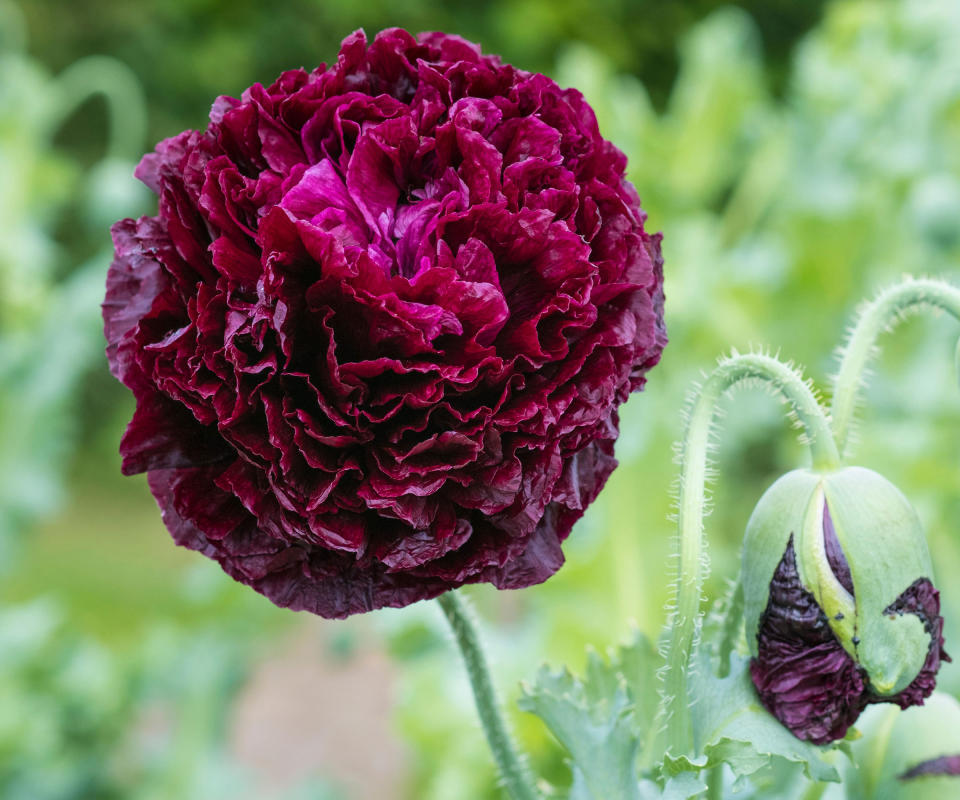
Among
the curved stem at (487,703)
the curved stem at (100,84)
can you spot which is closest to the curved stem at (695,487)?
the curved stem at (487,703)

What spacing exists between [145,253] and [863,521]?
525 mm

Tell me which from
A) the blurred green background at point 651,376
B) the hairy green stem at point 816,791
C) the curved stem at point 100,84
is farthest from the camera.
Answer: the curved stem at point 100,84

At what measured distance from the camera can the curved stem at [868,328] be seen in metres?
0.89

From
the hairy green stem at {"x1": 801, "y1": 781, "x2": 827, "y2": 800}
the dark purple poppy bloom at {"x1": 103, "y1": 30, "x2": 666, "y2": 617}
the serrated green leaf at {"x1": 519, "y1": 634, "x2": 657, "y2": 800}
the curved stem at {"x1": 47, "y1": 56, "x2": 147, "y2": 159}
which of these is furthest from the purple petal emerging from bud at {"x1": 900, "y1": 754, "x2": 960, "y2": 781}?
the curved stem at {"x1": 47, "y1": 56, "x2": 147, "y2": 159}

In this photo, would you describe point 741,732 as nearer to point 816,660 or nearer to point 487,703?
point 816,660

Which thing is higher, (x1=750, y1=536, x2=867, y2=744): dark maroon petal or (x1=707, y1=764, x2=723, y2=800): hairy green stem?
(x1=750, y1=536, x2=867, y2=744): dark maroon petal

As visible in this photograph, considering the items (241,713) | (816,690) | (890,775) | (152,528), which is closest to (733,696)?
(816,690)

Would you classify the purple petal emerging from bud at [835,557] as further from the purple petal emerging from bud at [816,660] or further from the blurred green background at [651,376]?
the blurred green background at [651,376]

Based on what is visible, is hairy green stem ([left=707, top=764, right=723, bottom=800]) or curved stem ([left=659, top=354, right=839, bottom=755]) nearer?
curved stem ([left=659, top=354, right=839, bottom=755])

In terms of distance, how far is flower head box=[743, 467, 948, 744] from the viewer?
84 cm

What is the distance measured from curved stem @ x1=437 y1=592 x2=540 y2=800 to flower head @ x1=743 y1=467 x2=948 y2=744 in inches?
8.3

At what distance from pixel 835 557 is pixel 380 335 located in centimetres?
35

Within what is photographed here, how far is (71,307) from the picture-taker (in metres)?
2.47

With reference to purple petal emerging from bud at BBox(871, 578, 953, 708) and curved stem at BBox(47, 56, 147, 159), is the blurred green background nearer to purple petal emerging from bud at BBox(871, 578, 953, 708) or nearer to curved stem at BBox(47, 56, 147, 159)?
purple petal emerging from bud at BBox(871, 578, 953, 708)
